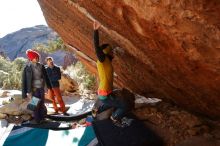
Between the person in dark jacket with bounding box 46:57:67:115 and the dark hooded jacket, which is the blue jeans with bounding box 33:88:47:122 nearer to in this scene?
the dark hooded jacket

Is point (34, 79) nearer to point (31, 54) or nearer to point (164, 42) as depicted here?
point (31, 54)

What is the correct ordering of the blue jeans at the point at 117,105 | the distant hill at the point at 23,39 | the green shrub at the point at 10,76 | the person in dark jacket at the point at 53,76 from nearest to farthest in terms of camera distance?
the blue jeans at the point at 117,105
the person in dark jacket at the point at 53,76
the green shrub at the point at 10,76
the distant hill at the point at 23,39

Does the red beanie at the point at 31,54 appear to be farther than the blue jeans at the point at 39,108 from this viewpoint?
No

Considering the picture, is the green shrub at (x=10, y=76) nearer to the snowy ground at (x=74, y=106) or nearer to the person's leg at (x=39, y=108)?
the snowy ground at (x=74, y=106)

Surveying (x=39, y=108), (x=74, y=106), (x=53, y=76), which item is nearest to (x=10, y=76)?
(x=74, y=106)

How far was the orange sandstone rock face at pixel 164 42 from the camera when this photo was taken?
14.3 feet

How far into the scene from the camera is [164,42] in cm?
527

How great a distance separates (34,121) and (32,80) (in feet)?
3.87

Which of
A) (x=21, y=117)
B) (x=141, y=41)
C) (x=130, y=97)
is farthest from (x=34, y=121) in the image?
(x=141, y=41)

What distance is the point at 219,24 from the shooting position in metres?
4.14

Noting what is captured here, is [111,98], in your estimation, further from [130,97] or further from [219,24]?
[219,24]

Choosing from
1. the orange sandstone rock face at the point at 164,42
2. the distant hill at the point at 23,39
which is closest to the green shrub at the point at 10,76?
the orange sandstone rock face at the point at 164,42

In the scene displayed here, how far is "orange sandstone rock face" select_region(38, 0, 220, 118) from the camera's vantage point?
434cm

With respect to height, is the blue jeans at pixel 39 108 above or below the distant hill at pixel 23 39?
above
